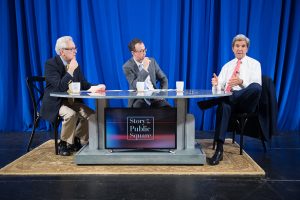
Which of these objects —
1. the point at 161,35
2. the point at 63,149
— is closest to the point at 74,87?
the point at 63,149

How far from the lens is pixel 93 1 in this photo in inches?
178

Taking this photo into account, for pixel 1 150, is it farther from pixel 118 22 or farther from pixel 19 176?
pixel 118 22

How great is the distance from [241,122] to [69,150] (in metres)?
1.77

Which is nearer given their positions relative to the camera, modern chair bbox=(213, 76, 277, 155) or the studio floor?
the studio floor

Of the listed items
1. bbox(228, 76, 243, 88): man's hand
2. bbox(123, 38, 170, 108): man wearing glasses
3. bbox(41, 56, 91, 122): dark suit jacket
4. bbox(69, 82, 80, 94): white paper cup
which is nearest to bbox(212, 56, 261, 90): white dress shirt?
bbox(228, 76, 243, 88): man's hand

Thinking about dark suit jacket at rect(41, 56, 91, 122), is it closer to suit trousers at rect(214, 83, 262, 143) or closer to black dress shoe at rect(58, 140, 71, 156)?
black dress shoe at rect(58, 140, 71, 156)

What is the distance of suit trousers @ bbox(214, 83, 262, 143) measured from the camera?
2926mm

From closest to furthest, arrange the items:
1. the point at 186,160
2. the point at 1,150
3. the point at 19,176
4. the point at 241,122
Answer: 1. the point at 19,176
2. the point at 186,160
3. the point at 241,122
4. the point at 1,150

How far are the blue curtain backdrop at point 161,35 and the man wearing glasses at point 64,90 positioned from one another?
1317mm

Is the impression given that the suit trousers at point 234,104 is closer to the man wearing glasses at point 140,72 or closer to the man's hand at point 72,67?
the man wearing glasses at point 140,72

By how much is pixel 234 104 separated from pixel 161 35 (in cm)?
188

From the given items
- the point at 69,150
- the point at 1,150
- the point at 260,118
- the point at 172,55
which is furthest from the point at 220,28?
the point at 1,150

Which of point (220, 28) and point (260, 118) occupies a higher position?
point (220, 28)

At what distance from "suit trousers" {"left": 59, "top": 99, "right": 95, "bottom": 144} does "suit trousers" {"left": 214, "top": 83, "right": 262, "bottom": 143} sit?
1.22m
